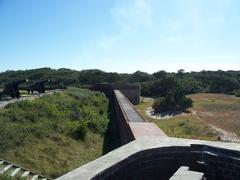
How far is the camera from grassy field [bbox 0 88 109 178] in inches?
377

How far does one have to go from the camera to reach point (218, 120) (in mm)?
28391

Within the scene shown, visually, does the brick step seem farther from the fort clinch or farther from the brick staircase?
the brick staircase

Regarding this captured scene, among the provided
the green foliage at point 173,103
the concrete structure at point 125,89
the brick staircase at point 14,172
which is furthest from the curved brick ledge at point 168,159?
the concrete structure at point 125,89

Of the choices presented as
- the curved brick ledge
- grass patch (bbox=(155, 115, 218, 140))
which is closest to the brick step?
A: the curved brick ledge

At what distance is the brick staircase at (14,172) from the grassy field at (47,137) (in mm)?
284

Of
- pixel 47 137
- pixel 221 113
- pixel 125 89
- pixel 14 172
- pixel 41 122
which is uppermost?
pixel 125 89

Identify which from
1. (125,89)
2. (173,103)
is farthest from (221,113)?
(125,89)

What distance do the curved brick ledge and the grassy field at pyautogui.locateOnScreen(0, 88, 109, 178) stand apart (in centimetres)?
569

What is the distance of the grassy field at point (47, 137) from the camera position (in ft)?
31.4

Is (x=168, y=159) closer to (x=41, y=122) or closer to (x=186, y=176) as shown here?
(x=186, y=176)

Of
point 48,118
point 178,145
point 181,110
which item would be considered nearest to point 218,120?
point 181,110

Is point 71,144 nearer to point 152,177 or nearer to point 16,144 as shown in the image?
point 16,144

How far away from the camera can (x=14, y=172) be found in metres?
8.36

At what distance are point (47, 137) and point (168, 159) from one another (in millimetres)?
8563
